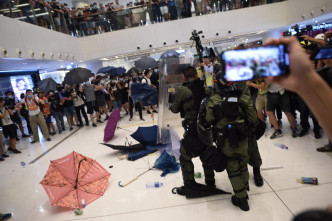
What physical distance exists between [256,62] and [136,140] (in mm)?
3930

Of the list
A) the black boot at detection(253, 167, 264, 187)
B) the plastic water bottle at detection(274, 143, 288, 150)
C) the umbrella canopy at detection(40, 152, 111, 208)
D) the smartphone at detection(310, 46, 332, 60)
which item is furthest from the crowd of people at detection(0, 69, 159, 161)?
the smartphone at detection(310, 46, 332, 60)

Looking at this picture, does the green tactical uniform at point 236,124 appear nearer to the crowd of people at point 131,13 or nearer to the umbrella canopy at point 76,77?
the umbrella canopy at point 76,77

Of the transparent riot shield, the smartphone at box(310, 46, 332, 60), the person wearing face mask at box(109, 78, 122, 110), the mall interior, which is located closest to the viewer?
the smartphone at box(310, 46, 332, 60)

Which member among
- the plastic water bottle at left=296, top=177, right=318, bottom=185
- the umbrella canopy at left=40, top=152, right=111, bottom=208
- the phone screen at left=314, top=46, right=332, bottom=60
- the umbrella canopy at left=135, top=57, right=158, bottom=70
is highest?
the umbrella canopy at left=135, top=57, right=158, bottom=70

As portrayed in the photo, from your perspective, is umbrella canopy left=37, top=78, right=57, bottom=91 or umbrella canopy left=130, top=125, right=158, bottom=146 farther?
umbrella canopy left=37, top=78, right=57, bottom=91

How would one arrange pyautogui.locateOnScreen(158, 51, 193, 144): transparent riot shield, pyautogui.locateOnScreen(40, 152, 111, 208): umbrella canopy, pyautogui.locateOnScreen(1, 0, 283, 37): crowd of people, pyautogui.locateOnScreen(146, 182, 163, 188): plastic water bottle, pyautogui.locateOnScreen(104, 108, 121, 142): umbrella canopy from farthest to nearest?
pyautogui.locateOnScreen(1, 0, 283, 37): crowd of people, pyautogui.locateOnScreen(104, 108, 121, 142): umbrella canopy, pyautogui.locateOnScreen(158, 51, 193, 144): transparent riot shield, pyautogui.locateOnScreen(146, 182, 163, 188): plastic water bottle, pyautogui.locateOnScreen(40, 152, 111, 208): umbrella canopy

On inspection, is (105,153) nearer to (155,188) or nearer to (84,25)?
(155,188)

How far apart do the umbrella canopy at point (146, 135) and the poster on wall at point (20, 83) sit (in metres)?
10.3

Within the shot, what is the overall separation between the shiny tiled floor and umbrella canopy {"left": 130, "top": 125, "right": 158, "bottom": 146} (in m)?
0.34

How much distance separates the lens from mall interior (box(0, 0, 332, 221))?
2.74m

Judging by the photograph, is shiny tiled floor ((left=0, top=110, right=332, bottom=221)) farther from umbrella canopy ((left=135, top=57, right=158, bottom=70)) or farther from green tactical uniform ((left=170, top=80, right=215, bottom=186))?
umbrella canopy ((left=135, top=57, right=158, bottom=70))

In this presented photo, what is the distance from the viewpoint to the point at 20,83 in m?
11.9

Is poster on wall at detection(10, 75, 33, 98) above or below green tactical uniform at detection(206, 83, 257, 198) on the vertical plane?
above

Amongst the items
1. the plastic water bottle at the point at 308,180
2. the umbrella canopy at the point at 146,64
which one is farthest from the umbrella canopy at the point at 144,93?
the plastic water bottle at the point at 308,180
